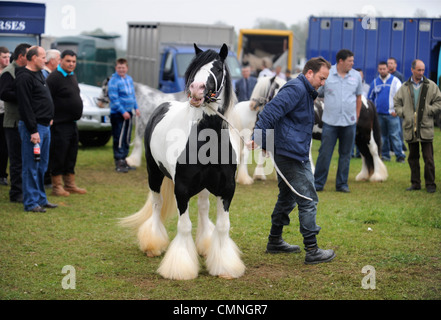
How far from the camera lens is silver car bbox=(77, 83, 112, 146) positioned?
545 inches

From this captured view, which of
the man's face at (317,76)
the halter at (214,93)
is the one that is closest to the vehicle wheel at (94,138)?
the man's face at (317,76)

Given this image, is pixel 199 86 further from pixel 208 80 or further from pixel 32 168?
pixel 32 168

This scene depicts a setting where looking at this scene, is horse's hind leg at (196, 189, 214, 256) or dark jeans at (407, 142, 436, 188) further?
dark jeans at (407, 142, 436, 188)

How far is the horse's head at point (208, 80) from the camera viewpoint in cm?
486

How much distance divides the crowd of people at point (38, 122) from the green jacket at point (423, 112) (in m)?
5.37

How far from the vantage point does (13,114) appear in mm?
8094

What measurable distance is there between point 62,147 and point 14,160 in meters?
0.77

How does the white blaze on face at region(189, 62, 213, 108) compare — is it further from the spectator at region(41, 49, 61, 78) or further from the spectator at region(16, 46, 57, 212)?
the spectator at region(41, 49, 61, 78)

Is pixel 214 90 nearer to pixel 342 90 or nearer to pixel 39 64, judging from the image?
pixel 39 64

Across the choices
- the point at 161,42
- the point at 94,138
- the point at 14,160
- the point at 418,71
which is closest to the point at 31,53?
the point at 14,160

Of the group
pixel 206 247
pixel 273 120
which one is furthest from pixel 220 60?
pixel 206 247

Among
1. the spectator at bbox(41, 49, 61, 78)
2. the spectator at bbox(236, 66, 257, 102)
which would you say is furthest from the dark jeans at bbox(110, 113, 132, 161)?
the spectator at bbox(236, 66, 257, 102)

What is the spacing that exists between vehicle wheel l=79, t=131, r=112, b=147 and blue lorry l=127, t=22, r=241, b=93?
Answer: 134 inches
